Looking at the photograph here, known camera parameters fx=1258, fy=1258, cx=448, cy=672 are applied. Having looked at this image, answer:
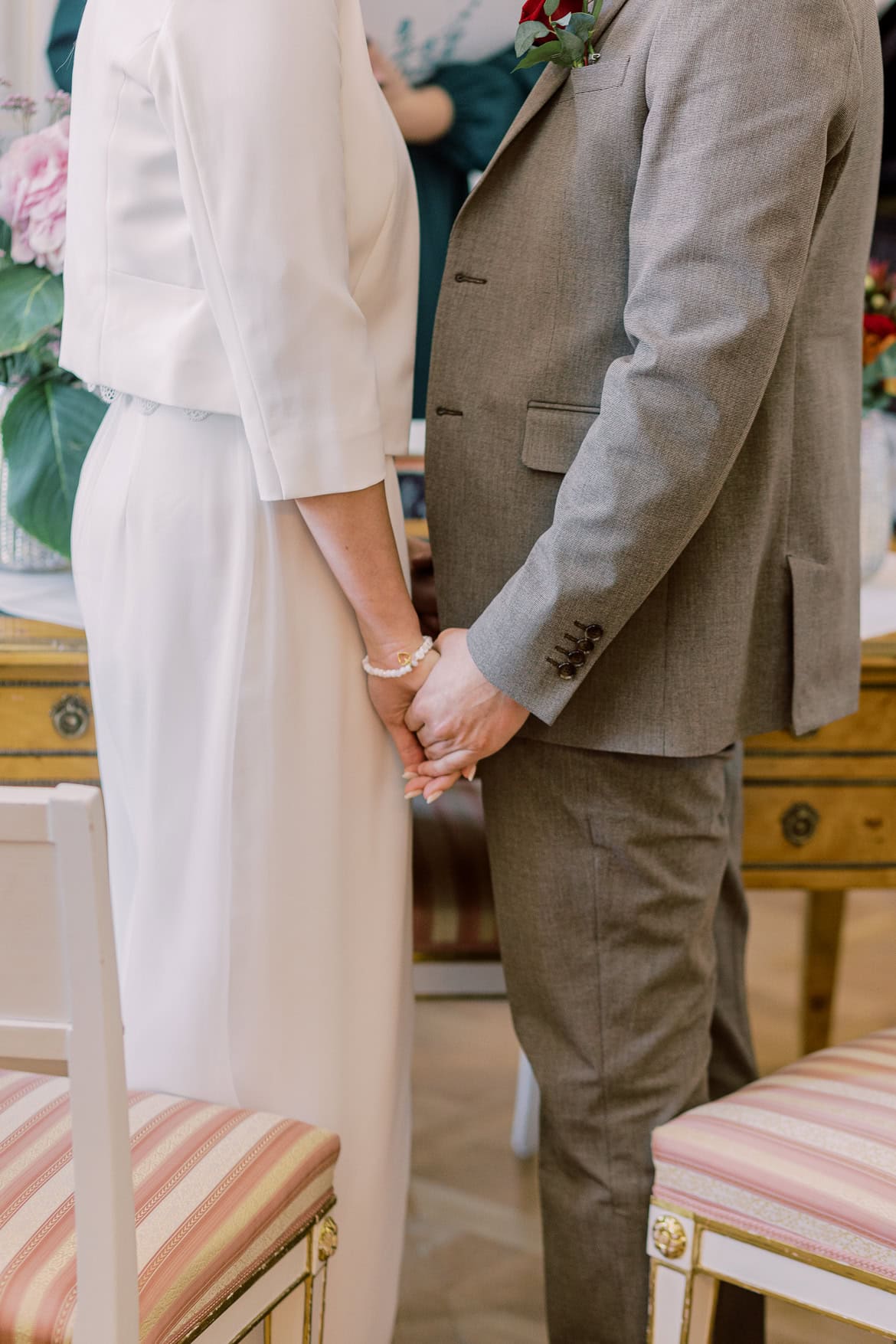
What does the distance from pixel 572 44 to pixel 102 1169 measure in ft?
2.94

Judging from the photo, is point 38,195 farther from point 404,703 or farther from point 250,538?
point 404,703

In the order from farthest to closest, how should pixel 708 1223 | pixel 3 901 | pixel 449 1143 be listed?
pixel 449 1143 → pixel 708 1223 → pixel 3 901

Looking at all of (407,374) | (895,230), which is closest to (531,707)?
(407,374)

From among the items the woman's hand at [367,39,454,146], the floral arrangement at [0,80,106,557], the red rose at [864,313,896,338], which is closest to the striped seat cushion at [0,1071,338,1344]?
the floral arrangement at [0,80,106,557]

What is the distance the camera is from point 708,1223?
40.1 inches

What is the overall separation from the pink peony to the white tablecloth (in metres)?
0.37

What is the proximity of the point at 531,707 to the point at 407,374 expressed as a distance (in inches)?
12.3

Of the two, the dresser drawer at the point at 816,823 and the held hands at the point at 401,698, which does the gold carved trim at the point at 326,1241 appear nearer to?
the held hands at the point at 401,698

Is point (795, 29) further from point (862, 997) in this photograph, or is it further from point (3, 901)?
point (862, 997)

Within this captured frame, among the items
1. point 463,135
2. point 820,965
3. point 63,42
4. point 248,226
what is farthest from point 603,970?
point 63,42

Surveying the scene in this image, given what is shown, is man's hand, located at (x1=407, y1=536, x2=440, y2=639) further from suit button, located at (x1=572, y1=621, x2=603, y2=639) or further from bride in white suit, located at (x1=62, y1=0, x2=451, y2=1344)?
suit button, located at (x1=572, y1=621, x2=603, y2=639)

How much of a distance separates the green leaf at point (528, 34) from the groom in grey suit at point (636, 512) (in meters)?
0.03

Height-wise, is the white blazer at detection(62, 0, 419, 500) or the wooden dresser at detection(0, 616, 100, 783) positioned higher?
the white blazer at detection(62, 0, 419, 500)

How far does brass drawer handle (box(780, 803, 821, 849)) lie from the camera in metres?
1.49
